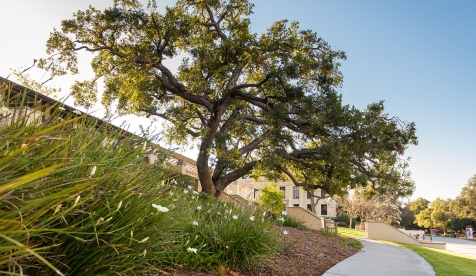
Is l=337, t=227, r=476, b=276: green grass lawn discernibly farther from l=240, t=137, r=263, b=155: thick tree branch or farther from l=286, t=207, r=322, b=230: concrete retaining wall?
l=286, t=207, r=322, b=230: concrete retaining wall

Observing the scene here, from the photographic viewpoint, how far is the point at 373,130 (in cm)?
1128

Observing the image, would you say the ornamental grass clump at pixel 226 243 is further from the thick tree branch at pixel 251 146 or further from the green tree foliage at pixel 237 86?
the thick tree branch at pixel 251 146

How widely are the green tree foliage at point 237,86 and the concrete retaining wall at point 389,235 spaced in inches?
267

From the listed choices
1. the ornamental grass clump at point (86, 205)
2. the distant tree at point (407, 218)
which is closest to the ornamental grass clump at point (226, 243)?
the ornamental grass clump at point (86, 205)

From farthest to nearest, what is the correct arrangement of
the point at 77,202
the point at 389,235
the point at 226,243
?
the point at 389,235 < the point at 226,243 < the point at 77,202

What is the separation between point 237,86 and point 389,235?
12902mm

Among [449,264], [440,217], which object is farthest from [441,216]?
[449,264]

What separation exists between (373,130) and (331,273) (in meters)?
6.68

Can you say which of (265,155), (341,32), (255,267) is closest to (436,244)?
(265,155)

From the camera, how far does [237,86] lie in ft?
43.2

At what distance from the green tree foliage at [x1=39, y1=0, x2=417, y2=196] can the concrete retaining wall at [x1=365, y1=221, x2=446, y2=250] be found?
6.77m

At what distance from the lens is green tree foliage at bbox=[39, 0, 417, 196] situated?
38.8ft

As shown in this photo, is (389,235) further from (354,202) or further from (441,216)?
(441,216)

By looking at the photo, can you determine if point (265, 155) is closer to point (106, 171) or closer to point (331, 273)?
point (331, 273)
